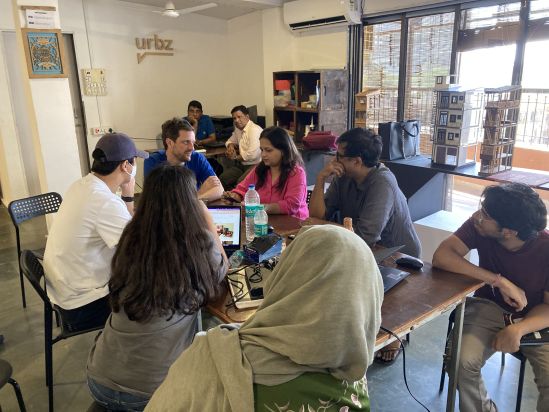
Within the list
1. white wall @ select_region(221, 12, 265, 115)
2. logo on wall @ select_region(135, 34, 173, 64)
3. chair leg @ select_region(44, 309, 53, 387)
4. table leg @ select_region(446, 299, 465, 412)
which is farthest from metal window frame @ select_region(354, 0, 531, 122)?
chair leg @ select_region(44, 309, 53, 387)

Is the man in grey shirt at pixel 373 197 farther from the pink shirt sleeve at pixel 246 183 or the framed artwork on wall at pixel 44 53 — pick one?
the framed artwork on wall at pixel 44 53

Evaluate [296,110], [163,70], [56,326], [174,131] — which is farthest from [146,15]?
[56,326]

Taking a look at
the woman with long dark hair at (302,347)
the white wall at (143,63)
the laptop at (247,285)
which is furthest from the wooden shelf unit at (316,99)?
the woman with long dark hair at (302,347)

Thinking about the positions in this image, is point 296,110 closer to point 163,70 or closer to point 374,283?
point 163,70

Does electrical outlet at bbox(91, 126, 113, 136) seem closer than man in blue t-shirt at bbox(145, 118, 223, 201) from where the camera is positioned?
No

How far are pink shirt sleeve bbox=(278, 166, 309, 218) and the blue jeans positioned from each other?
1423mm

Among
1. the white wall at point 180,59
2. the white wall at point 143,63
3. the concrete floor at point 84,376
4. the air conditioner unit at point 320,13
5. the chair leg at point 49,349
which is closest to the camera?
the chair leg at point 49,349

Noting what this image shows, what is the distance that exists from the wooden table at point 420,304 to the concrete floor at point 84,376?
43 cm

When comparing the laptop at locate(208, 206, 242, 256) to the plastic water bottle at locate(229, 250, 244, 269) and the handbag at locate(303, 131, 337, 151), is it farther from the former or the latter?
the handbag at locate(303, 131, 337, 151)

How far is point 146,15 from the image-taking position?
568 centimetres

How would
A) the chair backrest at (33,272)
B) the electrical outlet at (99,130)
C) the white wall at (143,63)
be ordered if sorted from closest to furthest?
1. the chair backrest at (33,272)
2. the white wall at (143,63)
3. the electrical outlet at (99,130)

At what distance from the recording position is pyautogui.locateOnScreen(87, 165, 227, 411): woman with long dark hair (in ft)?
4.25

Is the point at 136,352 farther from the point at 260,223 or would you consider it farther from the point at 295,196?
the point at 295,196

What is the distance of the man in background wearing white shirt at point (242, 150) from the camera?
4.69 meters
